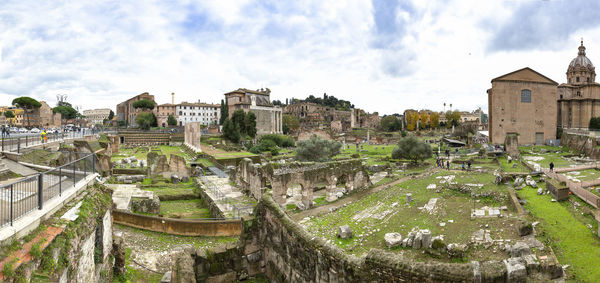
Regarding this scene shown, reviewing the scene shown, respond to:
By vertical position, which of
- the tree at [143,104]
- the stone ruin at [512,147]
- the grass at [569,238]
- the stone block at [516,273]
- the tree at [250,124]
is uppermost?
the tree at [143,104]

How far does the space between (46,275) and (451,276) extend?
6.29 m

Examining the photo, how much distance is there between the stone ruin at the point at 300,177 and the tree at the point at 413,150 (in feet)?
46.9

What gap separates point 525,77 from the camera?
39938 mm

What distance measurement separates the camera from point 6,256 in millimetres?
4129

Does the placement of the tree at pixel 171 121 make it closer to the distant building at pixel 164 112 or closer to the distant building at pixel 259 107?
the distant building at pixel 164 112

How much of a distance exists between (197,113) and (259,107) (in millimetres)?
26154

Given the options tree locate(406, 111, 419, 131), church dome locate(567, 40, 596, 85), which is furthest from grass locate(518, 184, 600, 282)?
tree locate(406, 111, 419, 131)

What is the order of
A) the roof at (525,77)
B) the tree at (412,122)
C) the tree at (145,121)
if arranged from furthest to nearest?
the tree at (412,122) < the tree at (145,121) < the roof at (525,77)

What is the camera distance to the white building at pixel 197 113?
86.3 m

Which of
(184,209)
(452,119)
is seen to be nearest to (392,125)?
(452,119)

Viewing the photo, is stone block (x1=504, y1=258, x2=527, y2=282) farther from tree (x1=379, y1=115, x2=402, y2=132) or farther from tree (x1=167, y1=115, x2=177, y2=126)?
tree (x1=379, y1=115, x2=402, y2=132)

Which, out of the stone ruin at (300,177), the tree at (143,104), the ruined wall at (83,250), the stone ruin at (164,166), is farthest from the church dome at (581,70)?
the tree at (143,104)

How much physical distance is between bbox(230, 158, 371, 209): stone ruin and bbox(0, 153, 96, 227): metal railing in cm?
1144

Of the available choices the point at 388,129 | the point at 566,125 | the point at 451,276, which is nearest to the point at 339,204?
the point at 451,276
